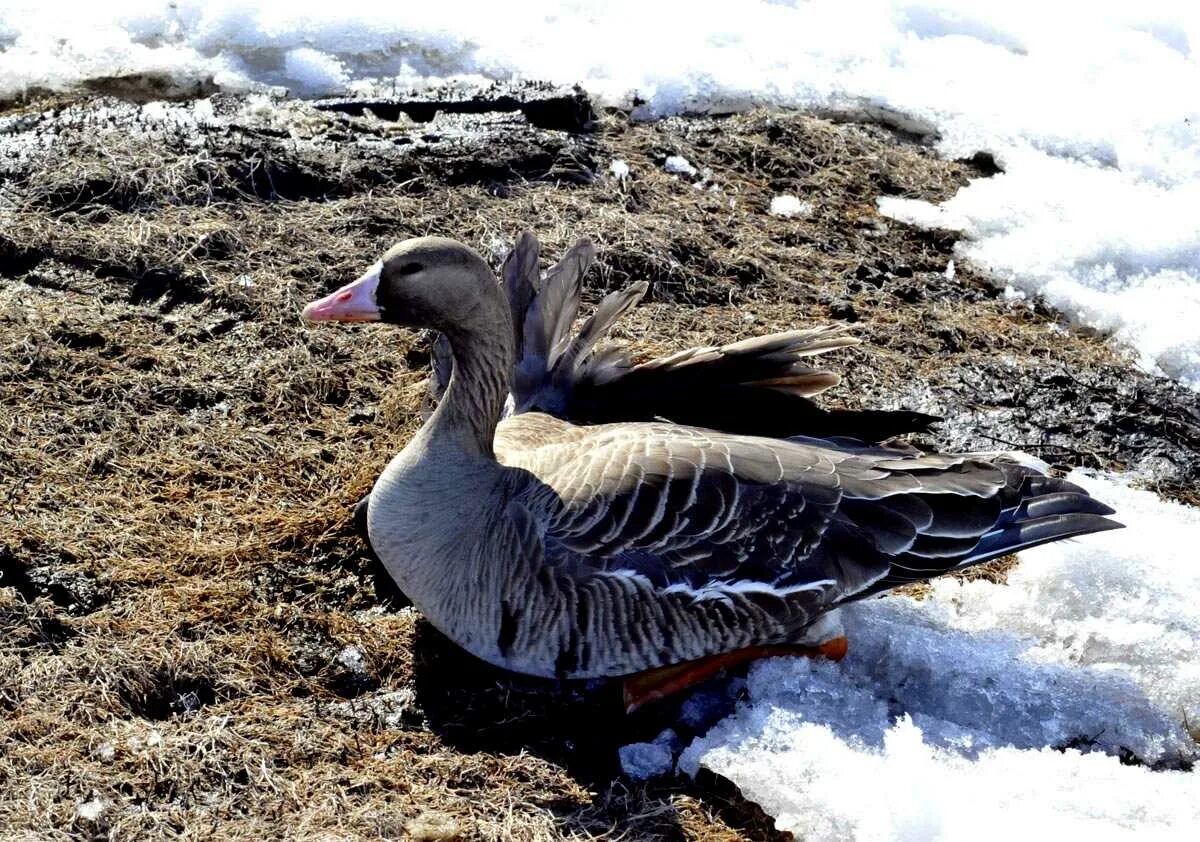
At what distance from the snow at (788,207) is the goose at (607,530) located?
3326 mm

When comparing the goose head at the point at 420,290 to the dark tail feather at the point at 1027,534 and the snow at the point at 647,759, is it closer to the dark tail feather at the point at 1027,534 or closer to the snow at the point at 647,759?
the snow at the point at 647,759

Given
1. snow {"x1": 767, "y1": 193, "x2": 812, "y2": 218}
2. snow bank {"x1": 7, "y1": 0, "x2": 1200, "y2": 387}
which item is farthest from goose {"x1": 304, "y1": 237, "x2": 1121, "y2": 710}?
snow {"x1": 767, "y1": 193, "x2": 812, "y2": 218}

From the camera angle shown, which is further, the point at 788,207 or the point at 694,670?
the point at 788,207

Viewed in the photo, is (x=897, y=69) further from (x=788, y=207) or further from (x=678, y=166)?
(x=678, y=166)

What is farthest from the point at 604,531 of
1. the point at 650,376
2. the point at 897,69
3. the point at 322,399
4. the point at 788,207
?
the point at 897,69

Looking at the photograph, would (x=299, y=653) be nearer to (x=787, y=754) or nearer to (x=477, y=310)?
(x=477, y=310)

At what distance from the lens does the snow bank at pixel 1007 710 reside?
4117mm

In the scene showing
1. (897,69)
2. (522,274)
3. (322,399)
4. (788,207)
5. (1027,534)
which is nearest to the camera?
(1027,534)

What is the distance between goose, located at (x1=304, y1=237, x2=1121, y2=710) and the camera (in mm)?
4531

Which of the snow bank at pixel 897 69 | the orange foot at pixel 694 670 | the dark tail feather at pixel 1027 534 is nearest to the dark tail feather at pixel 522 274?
the orange foot at pixel 694 670

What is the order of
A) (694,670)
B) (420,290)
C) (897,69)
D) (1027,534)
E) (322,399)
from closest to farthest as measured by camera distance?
(420,290), (694,670), (1027,534), (322,399), (897,69)

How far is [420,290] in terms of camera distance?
14.5 feet

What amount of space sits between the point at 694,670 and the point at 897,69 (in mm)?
6181

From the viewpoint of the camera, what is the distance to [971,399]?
654 centimetres
